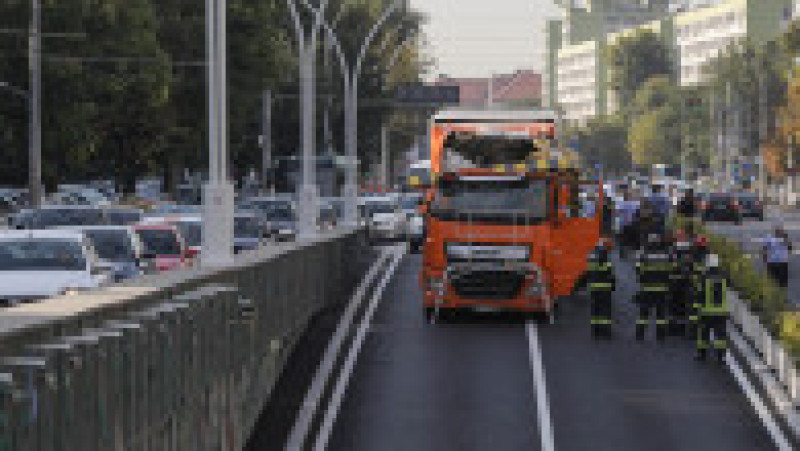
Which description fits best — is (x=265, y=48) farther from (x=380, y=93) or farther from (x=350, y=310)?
(x=350, y=310)

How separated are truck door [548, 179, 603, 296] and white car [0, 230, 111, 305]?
8360mm

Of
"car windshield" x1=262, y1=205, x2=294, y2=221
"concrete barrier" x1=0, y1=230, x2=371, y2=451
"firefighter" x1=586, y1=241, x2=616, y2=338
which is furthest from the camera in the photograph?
"car windshield" x1=262, y1=205, x2=294, y2=221

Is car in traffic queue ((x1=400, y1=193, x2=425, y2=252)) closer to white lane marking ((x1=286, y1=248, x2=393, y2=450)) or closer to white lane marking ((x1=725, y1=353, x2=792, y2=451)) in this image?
white lane marking ((x1=286, y1=248, x2=393, y2=450))

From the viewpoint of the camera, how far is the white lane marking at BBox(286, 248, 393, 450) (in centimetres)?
2226

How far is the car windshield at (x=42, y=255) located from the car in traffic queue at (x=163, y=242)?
6158mm

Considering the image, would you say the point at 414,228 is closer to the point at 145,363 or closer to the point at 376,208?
the point at 376,208

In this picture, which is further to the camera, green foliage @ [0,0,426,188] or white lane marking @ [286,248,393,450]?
green foliage @ [0,0,426,188]

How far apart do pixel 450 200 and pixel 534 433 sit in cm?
1299

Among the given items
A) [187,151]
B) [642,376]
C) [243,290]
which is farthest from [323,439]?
[187,151]

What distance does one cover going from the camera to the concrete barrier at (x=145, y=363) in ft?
34.6

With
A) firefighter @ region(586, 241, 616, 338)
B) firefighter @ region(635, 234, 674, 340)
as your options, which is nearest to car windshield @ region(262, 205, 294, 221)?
firefighter @ region(586, 241, 616, 338)

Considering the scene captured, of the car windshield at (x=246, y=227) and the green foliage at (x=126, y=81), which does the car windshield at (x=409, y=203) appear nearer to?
the green foliage at (x=126, y=81)

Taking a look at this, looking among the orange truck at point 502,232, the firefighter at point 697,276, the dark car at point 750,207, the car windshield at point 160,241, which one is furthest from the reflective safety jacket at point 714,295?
the dark car at point 750,207

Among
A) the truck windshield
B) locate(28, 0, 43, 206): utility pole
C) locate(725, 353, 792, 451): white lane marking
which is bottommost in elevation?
locate(725, 353, 792, 451): white lane marking
